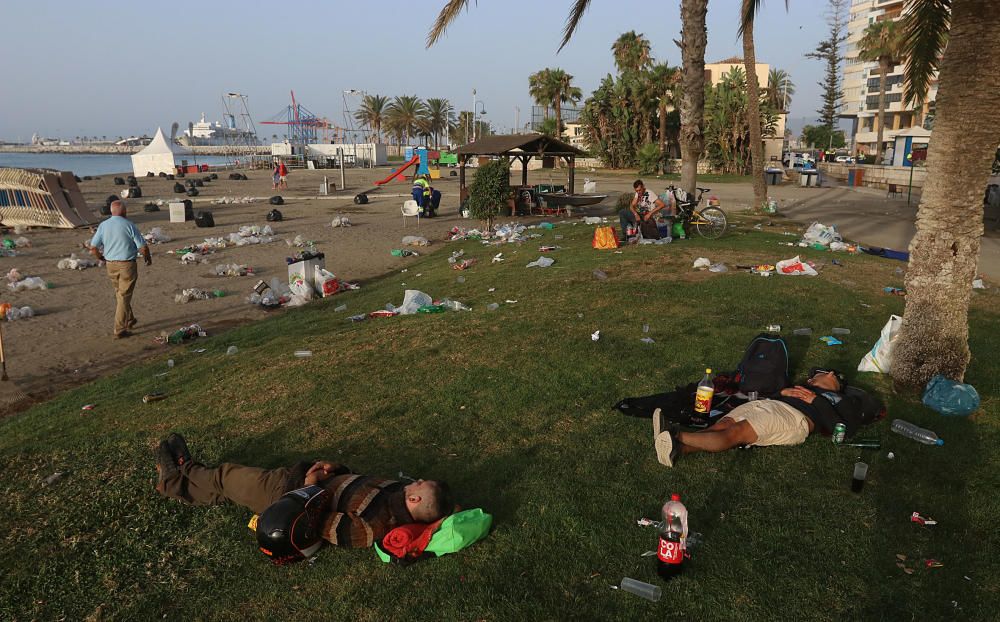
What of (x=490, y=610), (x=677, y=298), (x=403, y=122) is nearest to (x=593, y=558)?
(x=490, y=610)

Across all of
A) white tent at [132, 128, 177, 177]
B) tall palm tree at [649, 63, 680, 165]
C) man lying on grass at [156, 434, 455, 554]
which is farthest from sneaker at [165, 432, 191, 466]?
white tent at [132, 128, 177, 177]

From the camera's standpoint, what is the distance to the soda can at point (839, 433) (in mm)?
4465

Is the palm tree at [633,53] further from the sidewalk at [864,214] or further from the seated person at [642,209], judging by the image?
the seated person at [642,209]

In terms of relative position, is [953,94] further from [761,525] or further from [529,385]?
[529,385]

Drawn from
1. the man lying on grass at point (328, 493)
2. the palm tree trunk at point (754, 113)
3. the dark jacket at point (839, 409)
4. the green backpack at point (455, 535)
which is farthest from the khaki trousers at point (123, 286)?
the palm tree trunk at point (754, 113)

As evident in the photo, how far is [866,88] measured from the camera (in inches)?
2835

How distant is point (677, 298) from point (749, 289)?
1169mm

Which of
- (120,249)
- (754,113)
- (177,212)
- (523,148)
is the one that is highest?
(754,113)

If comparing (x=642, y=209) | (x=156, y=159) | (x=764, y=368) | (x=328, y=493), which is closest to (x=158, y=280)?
(x=642, y=209)

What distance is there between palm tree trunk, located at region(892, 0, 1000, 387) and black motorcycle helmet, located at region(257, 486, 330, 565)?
16.5 ft

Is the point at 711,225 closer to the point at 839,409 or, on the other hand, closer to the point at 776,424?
the point at 839,409

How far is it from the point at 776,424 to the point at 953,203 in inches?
94.2

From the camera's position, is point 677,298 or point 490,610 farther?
point 677,298

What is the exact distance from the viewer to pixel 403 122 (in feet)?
305
